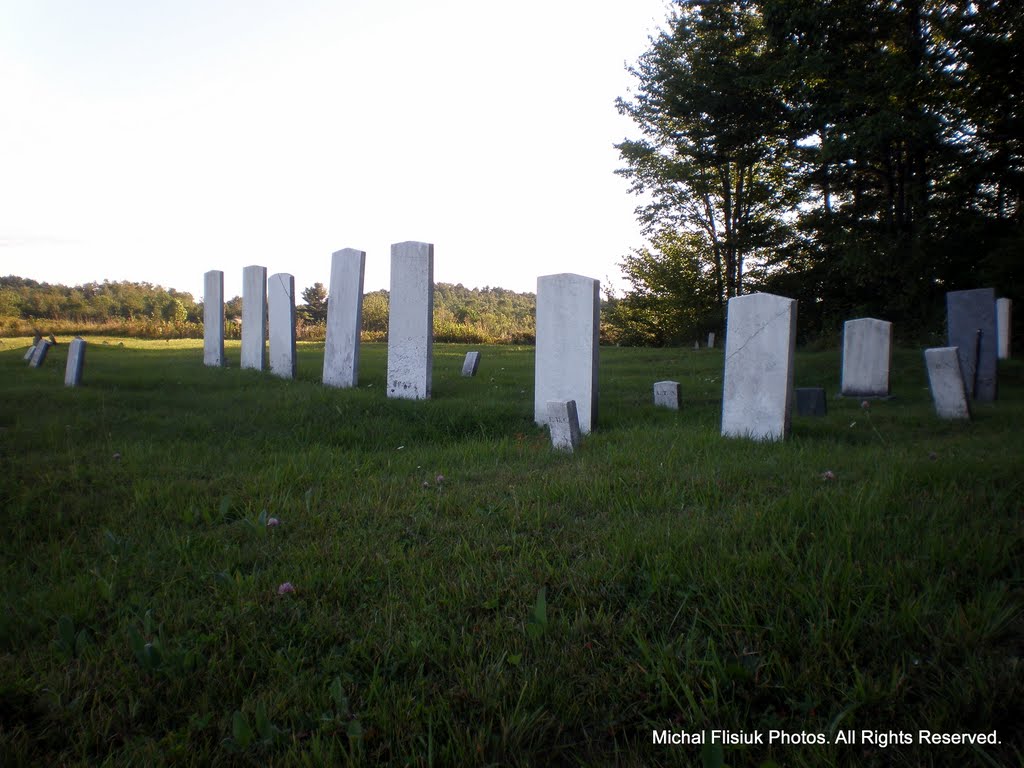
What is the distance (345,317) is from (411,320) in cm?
145

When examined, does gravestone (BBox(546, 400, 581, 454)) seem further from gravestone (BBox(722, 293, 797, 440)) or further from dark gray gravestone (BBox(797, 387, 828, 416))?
dark gray gravestone (BBox(797, 387, 828, 416))

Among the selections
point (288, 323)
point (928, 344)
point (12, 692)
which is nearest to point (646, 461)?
point (12, 692)

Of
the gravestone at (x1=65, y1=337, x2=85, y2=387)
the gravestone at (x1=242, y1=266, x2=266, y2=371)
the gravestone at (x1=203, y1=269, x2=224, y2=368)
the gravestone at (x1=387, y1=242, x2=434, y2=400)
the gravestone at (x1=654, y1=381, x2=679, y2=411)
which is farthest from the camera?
the gravestone at (x1=203, y1=269, x2=224, y2=368)

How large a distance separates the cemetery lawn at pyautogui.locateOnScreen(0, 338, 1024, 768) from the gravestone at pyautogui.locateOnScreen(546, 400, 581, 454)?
650 mm

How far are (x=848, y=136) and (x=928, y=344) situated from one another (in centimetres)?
558

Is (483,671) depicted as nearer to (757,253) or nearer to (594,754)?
(594,754)

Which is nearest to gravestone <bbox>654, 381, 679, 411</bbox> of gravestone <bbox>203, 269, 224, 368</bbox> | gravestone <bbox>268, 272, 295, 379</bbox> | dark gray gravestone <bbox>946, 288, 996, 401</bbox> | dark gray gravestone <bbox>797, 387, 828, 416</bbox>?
dark gray gravestone <bbox>797, 387, 828, 416</bbox>

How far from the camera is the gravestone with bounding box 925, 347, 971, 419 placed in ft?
22.5

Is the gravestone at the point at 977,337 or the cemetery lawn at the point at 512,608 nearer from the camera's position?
the cemetery lawn at the point at 512,608

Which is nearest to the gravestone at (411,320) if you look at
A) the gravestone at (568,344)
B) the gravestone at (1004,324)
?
the gravestone at (568,344)

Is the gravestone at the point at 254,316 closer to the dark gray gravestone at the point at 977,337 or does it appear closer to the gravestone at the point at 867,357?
the gravestone at the point at 867,357

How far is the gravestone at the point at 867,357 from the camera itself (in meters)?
8.81

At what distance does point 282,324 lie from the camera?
10578mm

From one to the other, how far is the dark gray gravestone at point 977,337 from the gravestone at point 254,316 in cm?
1117
